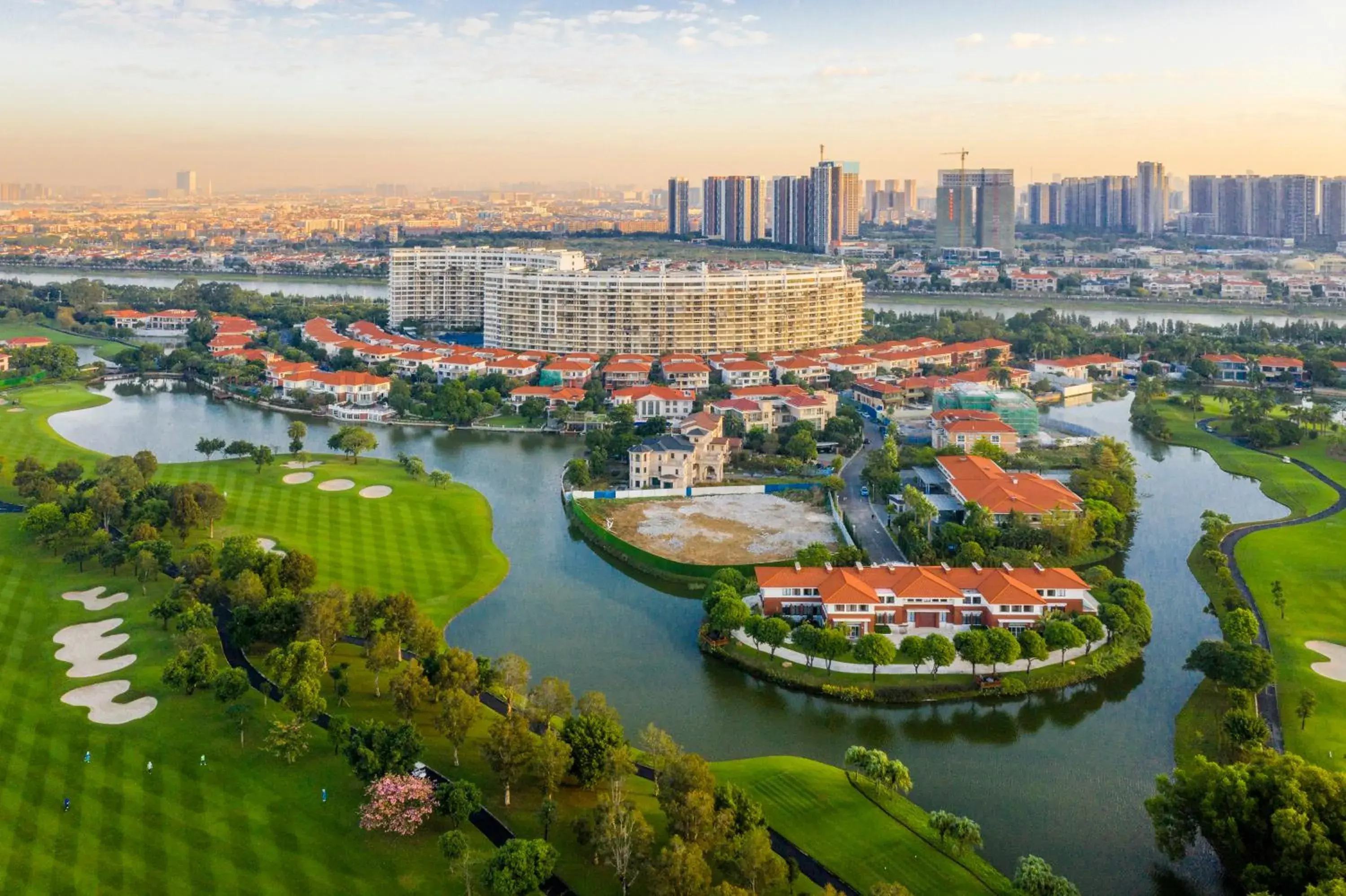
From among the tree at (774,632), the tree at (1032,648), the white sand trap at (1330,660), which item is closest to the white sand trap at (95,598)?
the tree at (774,632)

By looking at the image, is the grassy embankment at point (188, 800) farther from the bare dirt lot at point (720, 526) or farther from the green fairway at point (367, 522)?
the bare dirt lot at point (720, 526)

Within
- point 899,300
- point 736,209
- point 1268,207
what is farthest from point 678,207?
point 1268,207

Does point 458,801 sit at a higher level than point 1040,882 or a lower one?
higher

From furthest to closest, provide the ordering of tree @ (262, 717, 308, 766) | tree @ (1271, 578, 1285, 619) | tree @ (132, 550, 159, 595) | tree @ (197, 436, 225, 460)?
tree @ (197, 436, 225, 460) < tree @ (132, 550, 159, 595) < tree @ (1271, 578, 1285, 619) < tree @ (262, 717, 308, 766)

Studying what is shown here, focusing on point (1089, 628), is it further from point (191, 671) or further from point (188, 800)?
point (191, 671)

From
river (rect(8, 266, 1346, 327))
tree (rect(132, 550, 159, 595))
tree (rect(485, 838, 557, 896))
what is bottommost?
tree (rect(485, 838, 557, 896))

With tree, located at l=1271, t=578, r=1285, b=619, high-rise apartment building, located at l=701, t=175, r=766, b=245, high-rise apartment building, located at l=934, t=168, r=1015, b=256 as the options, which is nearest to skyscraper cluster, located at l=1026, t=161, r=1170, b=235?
high-rise apartment building, located at l=934, t=168, r=1015, b=256

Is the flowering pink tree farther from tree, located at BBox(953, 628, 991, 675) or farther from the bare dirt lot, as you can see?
the bare dirt lot
